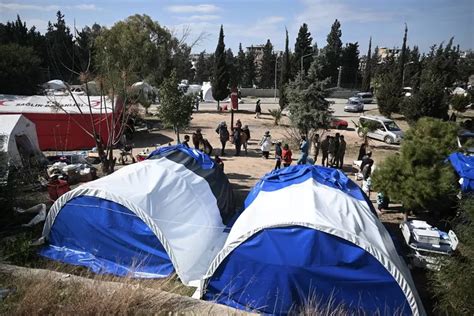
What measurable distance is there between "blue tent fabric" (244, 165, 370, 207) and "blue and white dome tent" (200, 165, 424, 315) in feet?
4.70

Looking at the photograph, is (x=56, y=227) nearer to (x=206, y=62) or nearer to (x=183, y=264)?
(x=183, y=264)

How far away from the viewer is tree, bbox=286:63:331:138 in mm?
16359

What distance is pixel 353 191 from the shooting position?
811cm

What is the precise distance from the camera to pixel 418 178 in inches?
354

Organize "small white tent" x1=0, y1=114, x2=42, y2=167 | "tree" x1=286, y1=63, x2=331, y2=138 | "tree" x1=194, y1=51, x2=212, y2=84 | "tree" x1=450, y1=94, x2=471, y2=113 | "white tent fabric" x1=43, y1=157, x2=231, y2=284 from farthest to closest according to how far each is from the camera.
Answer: "tree" x1=194, y1=51, x2=212, y2=84 → "tree" x1=450, y1=94, x2=471, y2=113 → "tree" x1=286, y1=63, x2=331, y2=138 → "small white tent" x1=0, y1=114, x2=42, y2=167 → "white tent fabric" x1=43, y1=157, x2=231, y2=284

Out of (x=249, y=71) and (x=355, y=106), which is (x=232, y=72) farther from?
(x=355, y=106)

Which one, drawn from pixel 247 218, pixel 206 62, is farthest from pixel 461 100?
pixel 206 62

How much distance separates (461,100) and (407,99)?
9088mm

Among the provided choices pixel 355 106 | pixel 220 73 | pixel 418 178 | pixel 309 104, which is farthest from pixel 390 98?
pixel 418 178

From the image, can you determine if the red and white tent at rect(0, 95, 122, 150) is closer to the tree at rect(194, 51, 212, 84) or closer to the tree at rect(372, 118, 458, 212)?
the tree at rect(372, 118, 458, 212)

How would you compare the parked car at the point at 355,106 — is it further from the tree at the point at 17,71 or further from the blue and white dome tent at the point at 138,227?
the blue and white dome tent at the point at 138,227

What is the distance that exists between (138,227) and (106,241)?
0.82m

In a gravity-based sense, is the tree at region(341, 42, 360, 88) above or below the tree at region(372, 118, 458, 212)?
above

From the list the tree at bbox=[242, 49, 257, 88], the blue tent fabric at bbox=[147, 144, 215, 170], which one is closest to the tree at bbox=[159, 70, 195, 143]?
the blue tent fabric at bbox=[147, 144, 215, 170]
